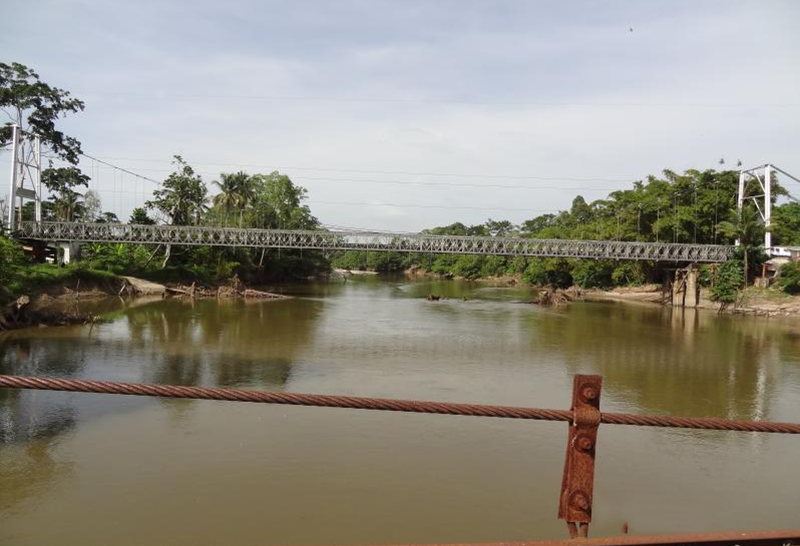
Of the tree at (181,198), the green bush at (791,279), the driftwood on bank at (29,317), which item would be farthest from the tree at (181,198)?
the green bush at (791,279)

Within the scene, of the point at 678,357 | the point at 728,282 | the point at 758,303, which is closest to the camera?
the point at 678,357

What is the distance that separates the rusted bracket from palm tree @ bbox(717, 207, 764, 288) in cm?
4543

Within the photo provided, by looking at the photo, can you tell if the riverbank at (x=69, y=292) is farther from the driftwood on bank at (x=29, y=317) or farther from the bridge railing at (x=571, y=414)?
the bridge railing at (x=571, y=414)

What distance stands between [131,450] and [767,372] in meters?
18.5

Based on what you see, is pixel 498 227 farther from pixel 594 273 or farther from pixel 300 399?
pixel 300 399

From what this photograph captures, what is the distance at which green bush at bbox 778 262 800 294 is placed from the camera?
1497 inches

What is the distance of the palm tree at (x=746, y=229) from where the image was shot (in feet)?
137

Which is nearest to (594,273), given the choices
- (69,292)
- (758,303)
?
(758,303)

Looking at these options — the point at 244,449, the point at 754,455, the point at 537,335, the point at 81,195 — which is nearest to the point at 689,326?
the point at 537,335

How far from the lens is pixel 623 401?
14.2 metres

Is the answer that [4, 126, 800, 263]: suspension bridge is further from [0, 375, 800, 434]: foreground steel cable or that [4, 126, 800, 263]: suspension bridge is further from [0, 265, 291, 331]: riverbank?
[0, 375, 800, 434]: foreground steel cable

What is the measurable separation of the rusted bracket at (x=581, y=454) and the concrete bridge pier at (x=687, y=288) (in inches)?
1897

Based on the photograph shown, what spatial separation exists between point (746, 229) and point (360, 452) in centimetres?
4157

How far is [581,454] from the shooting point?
2.39 metres
